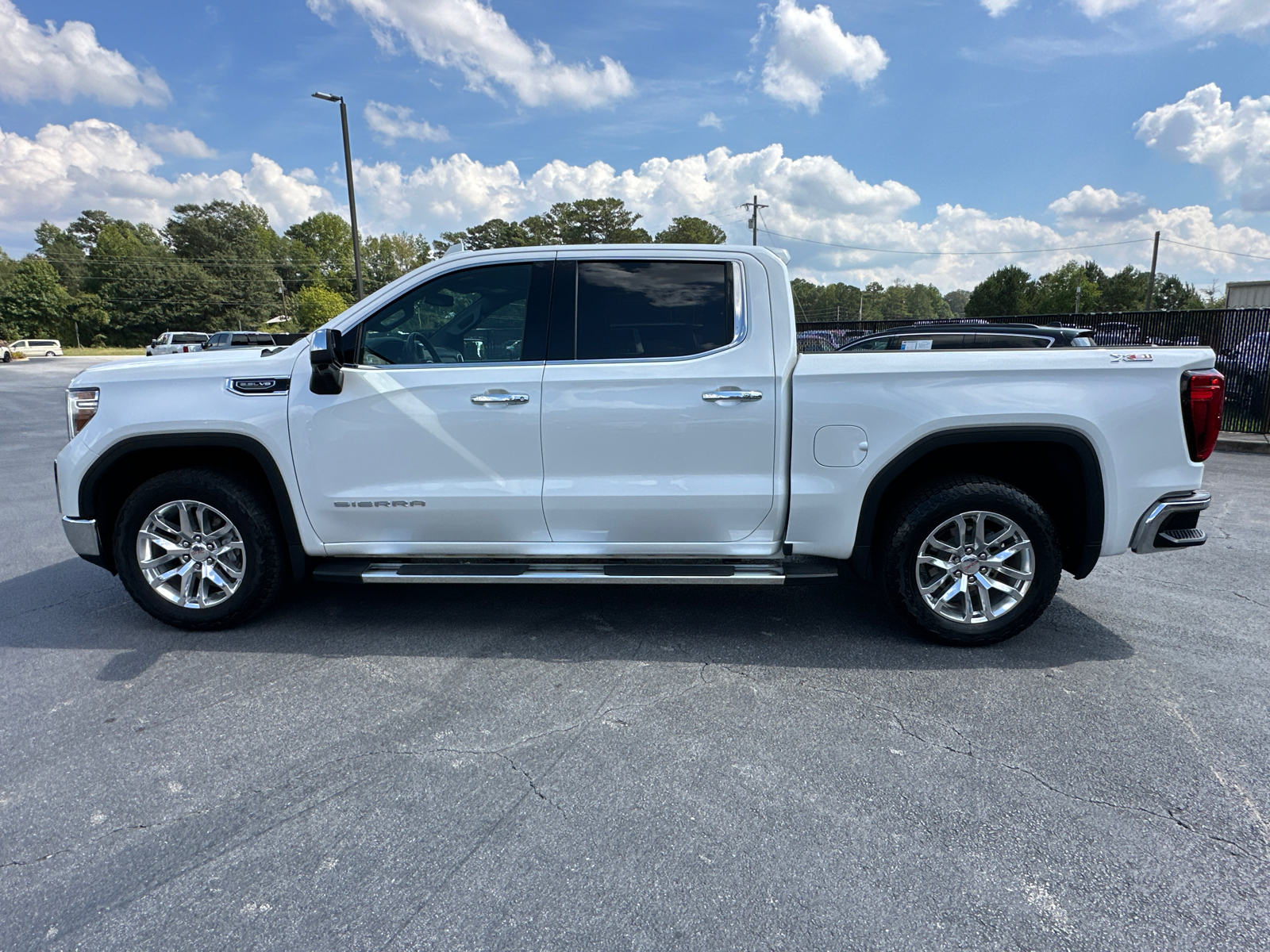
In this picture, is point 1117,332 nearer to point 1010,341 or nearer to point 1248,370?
point 1248,370

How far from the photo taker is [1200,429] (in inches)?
140

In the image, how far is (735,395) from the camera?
143 inches

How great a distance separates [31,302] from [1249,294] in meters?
90.6

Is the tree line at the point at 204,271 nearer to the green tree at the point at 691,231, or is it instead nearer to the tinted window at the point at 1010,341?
the green tree at the point at 691,231

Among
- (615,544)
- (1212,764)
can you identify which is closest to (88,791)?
(615,544)

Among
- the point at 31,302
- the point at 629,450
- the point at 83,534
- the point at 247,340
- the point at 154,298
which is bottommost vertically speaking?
the point at 83,534

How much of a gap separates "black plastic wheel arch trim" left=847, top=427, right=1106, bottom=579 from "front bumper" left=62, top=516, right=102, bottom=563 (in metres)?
4.00

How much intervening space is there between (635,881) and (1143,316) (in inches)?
600

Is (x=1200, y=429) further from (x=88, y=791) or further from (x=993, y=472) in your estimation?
(x=88, y=791)

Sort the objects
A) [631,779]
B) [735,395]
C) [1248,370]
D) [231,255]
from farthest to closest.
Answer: [231,255] < [1248,370] < [735,395] < [631,779]

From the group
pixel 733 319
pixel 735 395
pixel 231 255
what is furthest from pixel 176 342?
pixel 231 255

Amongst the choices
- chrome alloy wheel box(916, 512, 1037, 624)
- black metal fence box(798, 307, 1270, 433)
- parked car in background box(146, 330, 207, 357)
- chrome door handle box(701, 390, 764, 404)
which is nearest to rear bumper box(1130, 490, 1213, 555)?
chrome alloy wheel box(916, 512, 1037, 624)

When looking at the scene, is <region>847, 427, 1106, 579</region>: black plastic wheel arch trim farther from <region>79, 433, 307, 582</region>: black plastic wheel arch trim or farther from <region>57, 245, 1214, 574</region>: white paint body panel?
<region>79, 433, 307, 582</region>: black plastic wheel arch trim

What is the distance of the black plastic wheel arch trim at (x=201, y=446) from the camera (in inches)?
152
